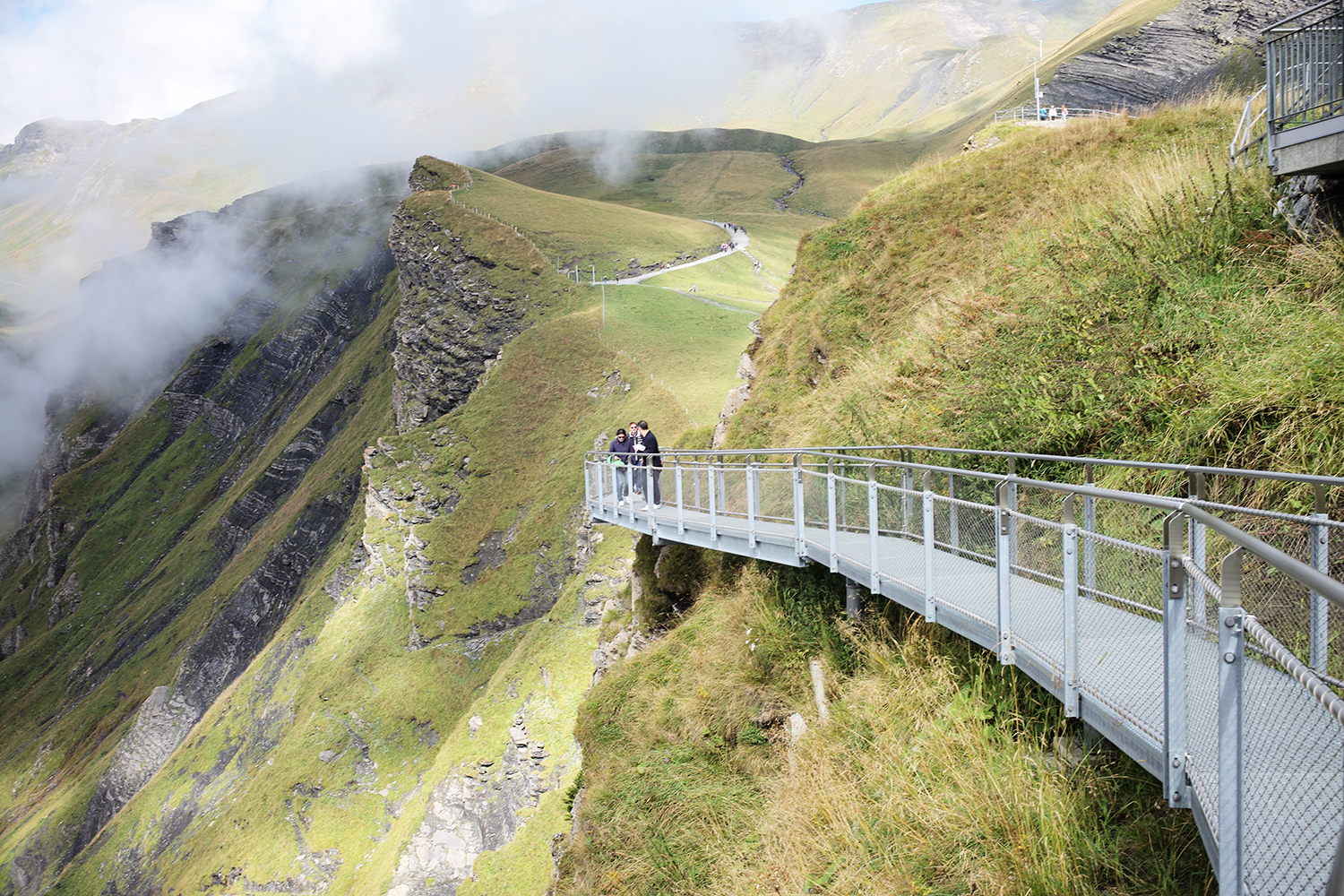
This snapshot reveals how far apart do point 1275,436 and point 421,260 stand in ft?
294

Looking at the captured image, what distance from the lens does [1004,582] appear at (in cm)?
575

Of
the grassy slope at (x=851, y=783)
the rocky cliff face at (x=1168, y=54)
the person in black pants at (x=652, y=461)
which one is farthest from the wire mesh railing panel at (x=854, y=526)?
the rocky cliff face at (x=1168, y=54)

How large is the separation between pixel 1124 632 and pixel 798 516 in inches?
223

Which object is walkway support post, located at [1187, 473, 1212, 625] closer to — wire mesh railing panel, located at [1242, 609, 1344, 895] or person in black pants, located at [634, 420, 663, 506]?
wire mesh railing panel, located at [1242, 609, 1344, 895]

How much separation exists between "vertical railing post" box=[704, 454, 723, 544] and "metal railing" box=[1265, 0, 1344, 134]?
7953mm

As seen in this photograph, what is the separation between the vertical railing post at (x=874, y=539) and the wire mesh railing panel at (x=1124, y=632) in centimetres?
274

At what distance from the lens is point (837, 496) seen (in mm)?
9477

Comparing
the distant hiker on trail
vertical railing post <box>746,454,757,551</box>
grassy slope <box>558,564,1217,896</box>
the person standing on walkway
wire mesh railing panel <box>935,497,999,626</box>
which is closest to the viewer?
grassy slope <box>558,564,1217,896</box>

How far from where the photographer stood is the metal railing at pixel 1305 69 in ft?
29.4

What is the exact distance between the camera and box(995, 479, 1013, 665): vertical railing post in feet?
18.7

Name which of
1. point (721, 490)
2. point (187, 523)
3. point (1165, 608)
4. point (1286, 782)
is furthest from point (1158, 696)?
point (187, 523)

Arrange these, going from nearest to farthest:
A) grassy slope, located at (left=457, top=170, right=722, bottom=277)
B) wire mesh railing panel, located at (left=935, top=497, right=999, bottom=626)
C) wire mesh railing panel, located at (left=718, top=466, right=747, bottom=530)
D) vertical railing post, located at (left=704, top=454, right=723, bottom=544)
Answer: wire mesh railing panel, located at (left=935, top=497, right=999, bottom=626)
wire mesh railing panel, located at (left=718, top=466, right=747, bottom=530)
vertical railing post, located at (left=704, top=454, right=723, bottom=544)
grassy slope, located at (left=457, top=170, right=722, bottom=277)

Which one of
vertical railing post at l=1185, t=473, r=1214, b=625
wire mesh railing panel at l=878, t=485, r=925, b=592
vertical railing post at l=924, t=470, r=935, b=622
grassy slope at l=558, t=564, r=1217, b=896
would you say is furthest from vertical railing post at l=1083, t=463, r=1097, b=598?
wire mesh railing panel at l=878, t=485, r=925, b=592

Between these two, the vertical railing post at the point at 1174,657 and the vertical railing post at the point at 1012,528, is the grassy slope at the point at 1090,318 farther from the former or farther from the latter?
the vertical railing post at the point at 1174,657
